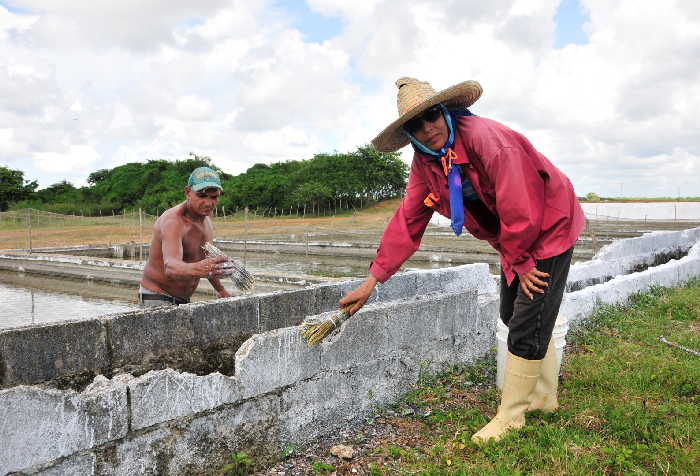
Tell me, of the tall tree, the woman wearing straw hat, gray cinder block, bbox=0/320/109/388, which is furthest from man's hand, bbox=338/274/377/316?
the tall tree

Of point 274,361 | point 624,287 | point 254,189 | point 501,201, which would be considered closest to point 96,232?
point 254,189

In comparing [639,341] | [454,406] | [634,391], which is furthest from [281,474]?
[639,341]

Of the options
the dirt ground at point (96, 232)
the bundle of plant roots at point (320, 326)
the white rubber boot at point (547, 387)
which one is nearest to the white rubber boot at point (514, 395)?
the white rubber boot at point (547, 387)

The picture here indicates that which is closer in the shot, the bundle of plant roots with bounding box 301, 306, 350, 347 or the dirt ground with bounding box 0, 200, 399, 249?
the bundle of plant roots with bounding box 301, 306, 350, 347

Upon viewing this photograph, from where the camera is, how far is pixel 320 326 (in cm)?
296

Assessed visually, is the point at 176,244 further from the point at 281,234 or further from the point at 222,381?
the point at 281,234

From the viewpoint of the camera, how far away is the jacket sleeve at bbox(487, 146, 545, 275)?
8.52 ft

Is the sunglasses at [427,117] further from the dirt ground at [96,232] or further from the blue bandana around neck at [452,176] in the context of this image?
the dirt ground at [96,232]

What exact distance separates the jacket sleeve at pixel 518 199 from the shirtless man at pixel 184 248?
6.06ft

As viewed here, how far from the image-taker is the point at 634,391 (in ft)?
11.4

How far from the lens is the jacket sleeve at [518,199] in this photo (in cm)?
260

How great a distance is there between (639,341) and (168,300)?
381 cm

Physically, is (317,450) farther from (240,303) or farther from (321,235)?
(321,235)

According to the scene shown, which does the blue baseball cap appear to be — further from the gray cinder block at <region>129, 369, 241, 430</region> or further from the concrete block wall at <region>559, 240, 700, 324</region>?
the concrete block wall at <region>559, 240, 700, 324</region>
